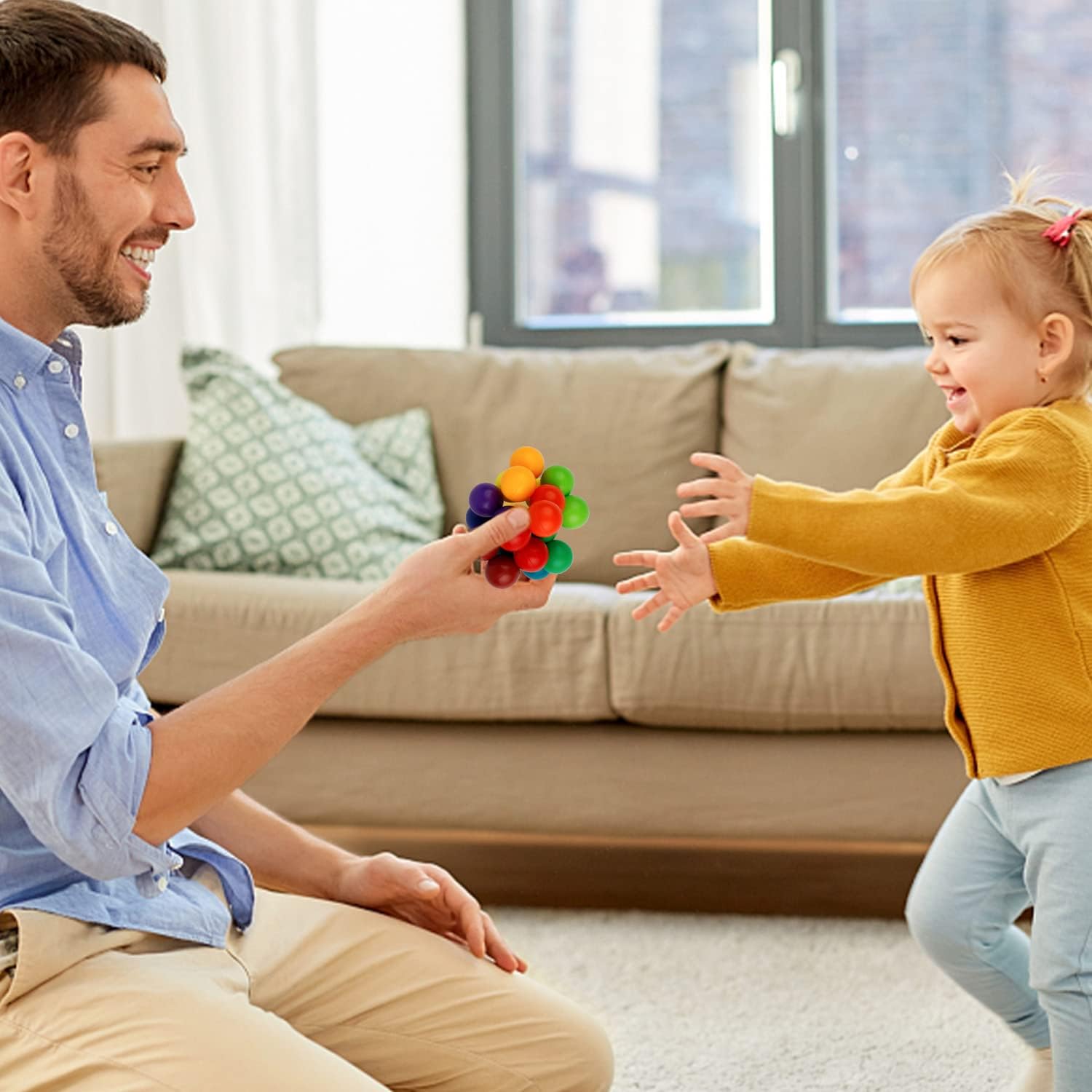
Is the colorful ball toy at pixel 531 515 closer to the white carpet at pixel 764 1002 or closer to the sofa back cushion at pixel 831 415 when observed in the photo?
the white carpet at pixel 764 1002

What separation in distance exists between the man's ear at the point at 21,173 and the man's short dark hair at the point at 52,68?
1 centimetres

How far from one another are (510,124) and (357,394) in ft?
4.37

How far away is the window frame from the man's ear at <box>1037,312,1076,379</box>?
2414 millimetres

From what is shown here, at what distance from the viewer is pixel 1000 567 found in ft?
4.90

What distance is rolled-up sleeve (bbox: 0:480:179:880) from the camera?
3.59 feet

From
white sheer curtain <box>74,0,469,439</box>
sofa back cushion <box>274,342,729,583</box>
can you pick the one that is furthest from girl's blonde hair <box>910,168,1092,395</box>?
white sheer curtain <box>74,0,469,439</box>

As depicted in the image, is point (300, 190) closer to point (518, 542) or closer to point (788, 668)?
point (788, 668)

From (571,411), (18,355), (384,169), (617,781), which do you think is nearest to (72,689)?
(18,355)

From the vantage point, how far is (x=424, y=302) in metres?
4.11

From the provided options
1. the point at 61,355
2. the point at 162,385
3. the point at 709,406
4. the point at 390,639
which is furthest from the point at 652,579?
the point at 162,385

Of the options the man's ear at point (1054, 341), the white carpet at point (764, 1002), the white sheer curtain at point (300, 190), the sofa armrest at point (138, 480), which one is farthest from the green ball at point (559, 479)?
the white sheer curtain at point (300, 190)

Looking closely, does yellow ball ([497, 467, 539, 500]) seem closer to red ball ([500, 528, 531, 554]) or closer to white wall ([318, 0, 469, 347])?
red ball ([500, 528, 531, 554])

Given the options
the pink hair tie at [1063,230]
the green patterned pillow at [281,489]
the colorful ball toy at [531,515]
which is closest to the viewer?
the colorful ball toy at [531,515]

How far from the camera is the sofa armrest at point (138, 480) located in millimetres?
2801
